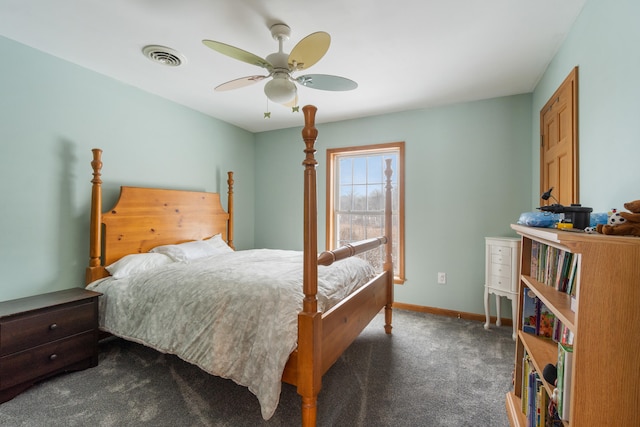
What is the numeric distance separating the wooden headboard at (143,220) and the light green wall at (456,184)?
6.35 ft

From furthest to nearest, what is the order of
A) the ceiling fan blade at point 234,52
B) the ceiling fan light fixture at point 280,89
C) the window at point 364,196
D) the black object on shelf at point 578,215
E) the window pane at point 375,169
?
the window pane at point 375,169
the window at point 364,196
the ceiling fan light fixture at point 280,89
the ceiling fan blade at point 234,52
the black object on shelf at point 578,215

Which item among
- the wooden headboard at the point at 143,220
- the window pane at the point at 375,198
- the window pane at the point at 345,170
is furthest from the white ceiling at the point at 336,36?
the window pane at the point at 375,198

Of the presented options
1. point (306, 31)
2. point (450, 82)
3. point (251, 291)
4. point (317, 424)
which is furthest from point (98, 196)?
point (450, 82)

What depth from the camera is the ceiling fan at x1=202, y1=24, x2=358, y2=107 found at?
161 cm

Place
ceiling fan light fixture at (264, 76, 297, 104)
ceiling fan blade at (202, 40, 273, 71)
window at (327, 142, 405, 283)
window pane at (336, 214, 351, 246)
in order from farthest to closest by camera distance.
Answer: window pane at (336, 214, 351, 246) < window at (327, 142, 405, 283) < ceiling fan light fixture at (264, 76, 297, 104) < ceiling fan blade at (202, 40, 273, 71)

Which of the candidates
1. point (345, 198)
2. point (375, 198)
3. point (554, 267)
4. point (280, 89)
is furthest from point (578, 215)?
point (345, 198)

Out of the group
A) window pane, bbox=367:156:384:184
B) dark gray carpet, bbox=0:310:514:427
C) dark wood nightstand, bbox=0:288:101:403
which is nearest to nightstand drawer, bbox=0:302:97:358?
dark wood nightstand, bbox=0:288:101:403

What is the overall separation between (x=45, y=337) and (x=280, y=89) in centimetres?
231

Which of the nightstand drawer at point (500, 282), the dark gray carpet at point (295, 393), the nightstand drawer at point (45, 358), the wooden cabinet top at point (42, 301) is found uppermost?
the wooden cabinet top at point (42, 301)

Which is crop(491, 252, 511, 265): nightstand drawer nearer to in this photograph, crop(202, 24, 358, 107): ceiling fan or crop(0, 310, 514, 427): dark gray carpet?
crop(0, 310, 514, 427): dark gray carpet

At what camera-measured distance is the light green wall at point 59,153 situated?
2113 millimetres

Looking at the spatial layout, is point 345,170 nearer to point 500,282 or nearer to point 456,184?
point 456,184

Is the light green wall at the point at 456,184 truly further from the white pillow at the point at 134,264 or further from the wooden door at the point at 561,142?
the white pillow at the point at 134,264

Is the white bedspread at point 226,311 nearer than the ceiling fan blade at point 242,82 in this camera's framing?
Yes
